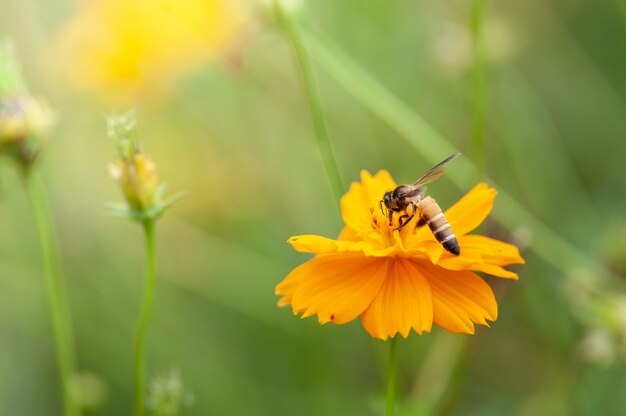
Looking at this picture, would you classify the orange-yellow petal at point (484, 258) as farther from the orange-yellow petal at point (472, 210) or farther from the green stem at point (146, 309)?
the green stem at point (146, 309)

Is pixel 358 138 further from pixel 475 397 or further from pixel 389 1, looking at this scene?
pixel 475 397

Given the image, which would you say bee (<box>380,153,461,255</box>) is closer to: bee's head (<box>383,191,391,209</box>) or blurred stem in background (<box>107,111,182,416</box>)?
bee's head (<box>383,191,391,209</box>)

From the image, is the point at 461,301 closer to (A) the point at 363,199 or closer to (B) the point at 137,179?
(A) the point at 363,199

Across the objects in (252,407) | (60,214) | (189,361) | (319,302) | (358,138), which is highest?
(60,214)

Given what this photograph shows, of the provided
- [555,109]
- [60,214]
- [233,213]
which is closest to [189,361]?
[233,213]

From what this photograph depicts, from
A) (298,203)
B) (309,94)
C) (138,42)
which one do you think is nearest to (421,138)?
(309,94)

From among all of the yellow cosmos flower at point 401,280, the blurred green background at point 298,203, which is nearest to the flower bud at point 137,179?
the yellow cosmos flower at point 401,280
